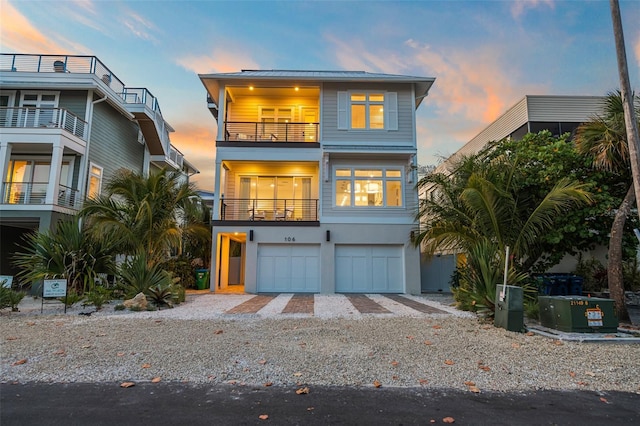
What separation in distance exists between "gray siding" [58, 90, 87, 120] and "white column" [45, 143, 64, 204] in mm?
2501

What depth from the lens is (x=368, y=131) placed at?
→ 14.5 meters

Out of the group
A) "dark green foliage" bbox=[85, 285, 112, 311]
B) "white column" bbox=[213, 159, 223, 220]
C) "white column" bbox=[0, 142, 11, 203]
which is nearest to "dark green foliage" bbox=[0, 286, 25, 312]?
"dark green foliage" bbox=[85, 285, 112, 311]

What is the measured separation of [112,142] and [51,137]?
3564mm

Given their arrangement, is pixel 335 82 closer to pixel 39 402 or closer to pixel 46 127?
pixel 46 127

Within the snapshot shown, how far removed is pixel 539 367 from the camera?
455 cm

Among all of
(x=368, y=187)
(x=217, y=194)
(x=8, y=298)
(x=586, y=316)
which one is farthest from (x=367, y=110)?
(x=8, y=298)

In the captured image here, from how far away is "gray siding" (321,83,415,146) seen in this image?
14422 mm

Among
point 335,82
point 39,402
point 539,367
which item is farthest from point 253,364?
point 335,82

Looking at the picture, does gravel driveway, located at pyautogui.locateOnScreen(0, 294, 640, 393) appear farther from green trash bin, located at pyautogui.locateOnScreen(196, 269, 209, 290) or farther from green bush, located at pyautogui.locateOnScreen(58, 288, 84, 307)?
green trash bin, located at pyautogui.locateOnScreen(196, 269, 209, 290)

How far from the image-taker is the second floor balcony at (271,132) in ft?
49.8

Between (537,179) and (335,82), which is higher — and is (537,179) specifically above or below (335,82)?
below

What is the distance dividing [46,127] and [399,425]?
53.9 feet

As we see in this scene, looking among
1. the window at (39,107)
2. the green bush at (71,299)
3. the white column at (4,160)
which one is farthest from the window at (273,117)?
the white column at (4,160)

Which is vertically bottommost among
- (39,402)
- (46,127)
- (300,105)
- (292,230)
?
(39,402)
